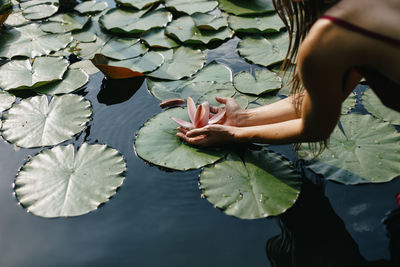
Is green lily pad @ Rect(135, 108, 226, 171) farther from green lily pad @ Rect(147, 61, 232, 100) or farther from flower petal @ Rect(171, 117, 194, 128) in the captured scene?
green lily pad @ Rect(147, 61, 232, 100)

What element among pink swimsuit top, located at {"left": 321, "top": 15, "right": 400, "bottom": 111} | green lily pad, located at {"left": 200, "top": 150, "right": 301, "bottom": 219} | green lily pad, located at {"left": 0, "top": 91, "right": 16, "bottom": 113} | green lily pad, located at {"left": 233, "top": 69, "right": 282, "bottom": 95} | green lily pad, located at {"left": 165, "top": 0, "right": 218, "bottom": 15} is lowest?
green lily pad, located at {"left": 0, "top": 91, "right": 16, "bottom": 113}

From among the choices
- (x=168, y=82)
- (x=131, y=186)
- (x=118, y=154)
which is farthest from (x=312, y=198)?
(x=168, y=82)

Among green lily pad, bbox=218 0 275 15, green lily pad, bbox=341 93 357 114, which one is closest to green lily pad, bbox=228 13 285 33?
green lily pad, bbox=218 0 275 15

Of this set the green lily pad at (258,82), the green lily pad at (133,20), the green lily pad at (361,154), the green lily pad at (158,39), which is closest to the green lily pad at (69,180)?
the green lily pad at (258,82)

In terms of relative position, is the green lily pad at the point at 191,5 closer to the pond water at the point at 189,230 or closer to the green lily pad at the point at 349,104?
the green lily pad at the point at 349,104

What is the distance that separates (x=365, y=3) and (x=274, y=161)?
39.4 inches

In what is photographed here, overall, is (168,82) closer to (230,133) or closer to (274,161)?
(230,133)

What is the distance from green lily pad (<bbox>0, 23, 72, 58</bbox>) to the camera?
2.99m

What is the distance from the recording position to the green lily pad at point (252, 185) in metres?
1.71

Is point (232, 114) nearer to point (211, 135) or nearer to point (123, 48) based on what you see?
point (211, 135)

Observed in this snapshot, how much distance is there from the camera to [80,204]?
5.88 ft

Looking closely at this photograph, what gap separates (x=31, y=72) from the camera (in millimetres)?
2707

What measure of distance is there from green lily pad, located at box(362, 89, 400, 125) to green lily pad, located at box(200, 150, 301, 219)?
0.72 m

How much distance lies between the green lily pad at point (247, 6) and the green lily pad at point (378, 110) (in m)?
1.35
